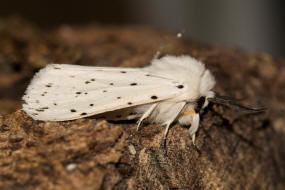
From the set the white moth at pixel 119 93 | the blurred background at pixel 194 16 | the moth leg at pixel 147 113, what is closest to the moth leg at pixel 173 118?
the white moth at pixel 119 93

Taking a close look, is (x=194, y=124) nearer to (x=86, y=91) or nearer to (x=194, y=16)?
(x=86, y=91)

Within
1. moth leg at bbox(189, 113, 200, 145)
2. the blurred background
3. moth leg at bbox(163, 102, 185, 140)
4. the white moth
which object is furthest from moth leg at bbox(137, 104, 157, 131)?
the blurred background

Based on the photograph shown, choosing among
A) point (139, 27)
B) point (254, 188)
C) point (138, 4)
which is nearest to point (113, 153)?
point (254, 188)

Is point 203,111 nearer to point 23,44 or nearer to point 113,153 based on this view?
point 113,153

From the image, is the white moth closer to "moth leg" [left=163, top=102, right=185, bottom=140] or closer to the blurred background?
"moth leg" [left=163, top=102, right=185, bottom=140]

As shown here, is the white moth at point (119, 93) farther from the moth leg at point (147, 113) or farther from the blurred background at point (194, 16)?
the blurred background at point (194, 16)
